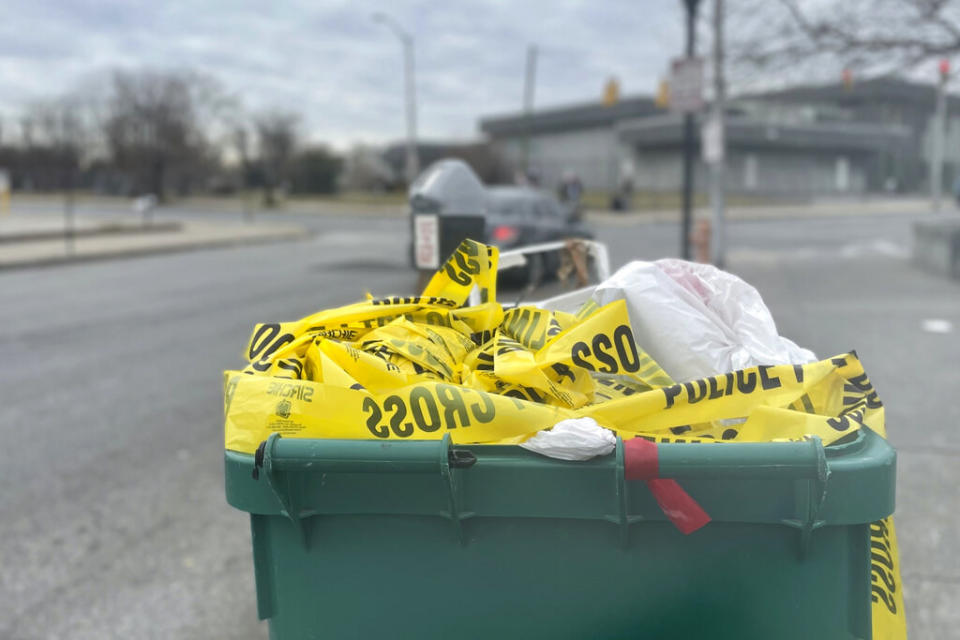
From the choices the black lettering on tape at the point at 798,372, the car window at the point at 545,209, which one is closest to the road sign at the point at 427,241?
the black lettering on tape at the point at 798,372

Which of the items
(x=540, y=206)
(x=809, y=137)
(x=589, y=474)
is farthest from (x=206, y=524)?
(x=809, y=137)

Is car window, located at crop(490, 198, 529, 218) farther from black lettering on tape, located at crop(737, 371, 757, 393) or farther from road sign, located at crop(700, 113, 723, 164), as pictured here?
black lettering on tape, located at crop(737, 371, 757, 393)

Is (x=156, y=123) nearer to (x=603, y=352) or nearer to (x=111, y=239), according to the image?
(x=111, y=239)

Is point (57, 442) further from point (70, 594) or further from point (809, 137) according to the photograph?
point (809, 137)

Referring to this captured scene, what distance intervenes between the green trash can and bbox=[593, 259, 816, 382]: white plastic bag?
45 centimetres

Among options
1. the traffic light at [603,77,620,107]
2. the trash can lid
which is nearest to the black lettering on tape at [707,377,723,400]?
the trash can lid

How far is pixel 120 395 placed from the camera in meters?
6.91

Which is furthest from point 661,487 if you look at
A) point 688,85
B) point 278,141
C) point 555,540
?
point 278,141

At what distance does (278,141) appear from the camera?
60.9 meters

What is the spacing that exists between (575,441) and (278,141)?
204 ft

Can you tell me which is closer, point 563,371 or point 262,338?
point 563,371

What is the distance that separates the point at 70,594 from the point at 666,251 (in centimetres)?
1840

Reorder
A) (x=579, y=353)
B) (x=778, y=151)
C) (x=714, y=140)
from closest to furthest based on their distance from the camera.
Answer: (x=579, y=353) → (x=714, y=140) → (x=778, y=151)

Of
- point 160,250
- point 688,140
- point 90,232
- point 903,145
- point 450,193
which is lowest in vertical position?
point 160,250
